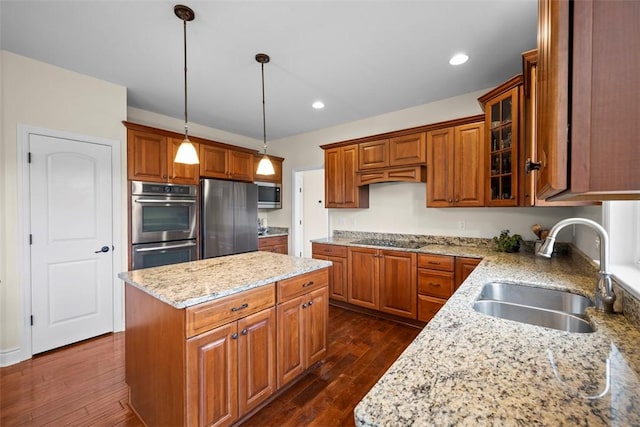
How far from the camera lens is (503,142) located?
2.48 metres

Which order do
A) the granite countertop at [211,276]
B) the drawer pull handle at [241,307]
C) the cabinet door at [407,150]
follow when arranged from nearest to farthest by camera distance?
the granite countertop at [211,276] < the drawer pull handle at [241,307] < the cabinet door at [407,150]

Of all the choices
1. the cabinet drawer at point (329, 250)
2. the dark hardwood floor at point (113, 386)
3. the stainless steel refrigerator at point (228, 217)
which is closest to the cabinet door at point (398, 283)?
the dark hardwood floor at point (113, 386)

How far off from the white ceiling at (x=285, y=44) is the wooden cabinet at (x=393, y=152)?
53cm

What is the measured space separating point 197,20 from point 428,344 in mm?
2468

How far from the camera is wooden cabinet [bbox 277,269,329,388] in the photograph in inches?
73.7

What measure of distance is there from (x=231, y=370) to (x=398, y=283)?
7.04 feet

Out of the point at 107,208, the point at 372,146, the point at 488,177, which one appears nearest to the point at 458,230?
the point at 488,177

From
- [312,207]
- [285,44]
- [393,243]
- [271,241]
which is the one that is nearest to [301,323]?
[393,243]

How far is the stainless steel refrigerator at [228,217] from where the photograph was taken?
3.72 m

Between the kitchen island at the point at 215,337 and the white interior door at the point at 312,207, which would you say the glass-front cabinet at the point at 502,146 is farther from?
the white interior door at the point at 312,207

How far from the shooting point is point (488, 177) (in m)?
2.65

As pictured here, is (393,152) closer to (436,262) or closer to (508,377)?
(436,262)

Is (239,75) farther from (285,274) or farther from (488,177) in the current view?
(488,177)

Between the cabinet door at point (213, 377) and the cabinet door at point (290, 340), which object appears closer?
the cabinet door at point (213, 377)
